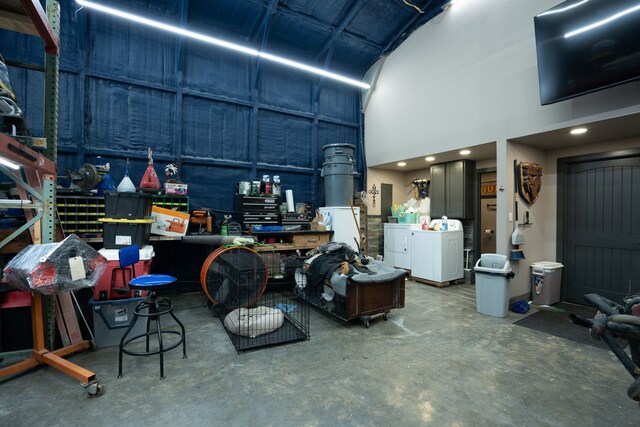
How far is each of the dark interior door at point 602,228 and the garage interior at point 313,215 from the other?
0.09 ft

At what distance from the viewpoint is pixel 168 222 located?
376cm

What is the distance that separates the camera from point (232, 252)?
3.54m

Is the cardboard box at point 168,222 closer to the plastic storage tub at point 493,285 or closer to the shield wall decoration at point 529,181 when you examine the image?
the plastic storage tub at point 493,285

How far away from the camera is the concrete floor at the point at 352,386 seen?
5.80 ft

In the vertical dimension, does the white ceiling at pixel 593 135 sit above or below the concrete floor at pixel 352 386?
above

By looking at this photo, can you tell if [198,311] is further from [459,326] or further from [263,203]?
[459,326]

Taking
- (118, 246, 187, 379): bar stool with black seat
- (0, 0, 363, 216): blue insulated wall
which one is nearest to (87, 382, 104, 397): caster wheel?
(118, 246, 187, 379): bar stool with black seat

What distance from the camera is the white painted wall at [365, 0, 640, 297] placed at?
3535 mm

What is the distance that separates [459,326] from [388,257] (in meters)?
2.73

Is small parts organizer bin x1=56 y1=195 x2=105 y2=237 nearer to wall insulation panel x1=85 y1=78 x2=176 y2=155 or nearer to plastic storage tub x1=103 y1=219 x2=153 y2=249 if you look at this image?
plastic storage tub x1=103 y1=219 x2=153 y2=249

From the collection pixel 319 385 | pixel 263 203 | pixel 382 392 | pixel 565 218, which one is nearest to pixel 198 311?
pixel 263 203

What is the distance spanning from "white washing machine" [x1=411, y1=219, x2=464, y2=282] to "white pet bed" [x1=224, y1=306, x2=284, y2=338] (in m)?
3.10

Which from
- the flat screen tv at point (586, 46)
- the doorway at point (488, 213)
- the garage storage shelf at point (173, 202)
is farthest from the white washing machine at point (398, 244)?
the garage storage shelf at point (173, 202)

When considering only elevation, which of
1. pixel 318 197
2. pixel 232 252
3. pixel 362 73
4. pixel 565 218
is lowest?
pixel 232 252
